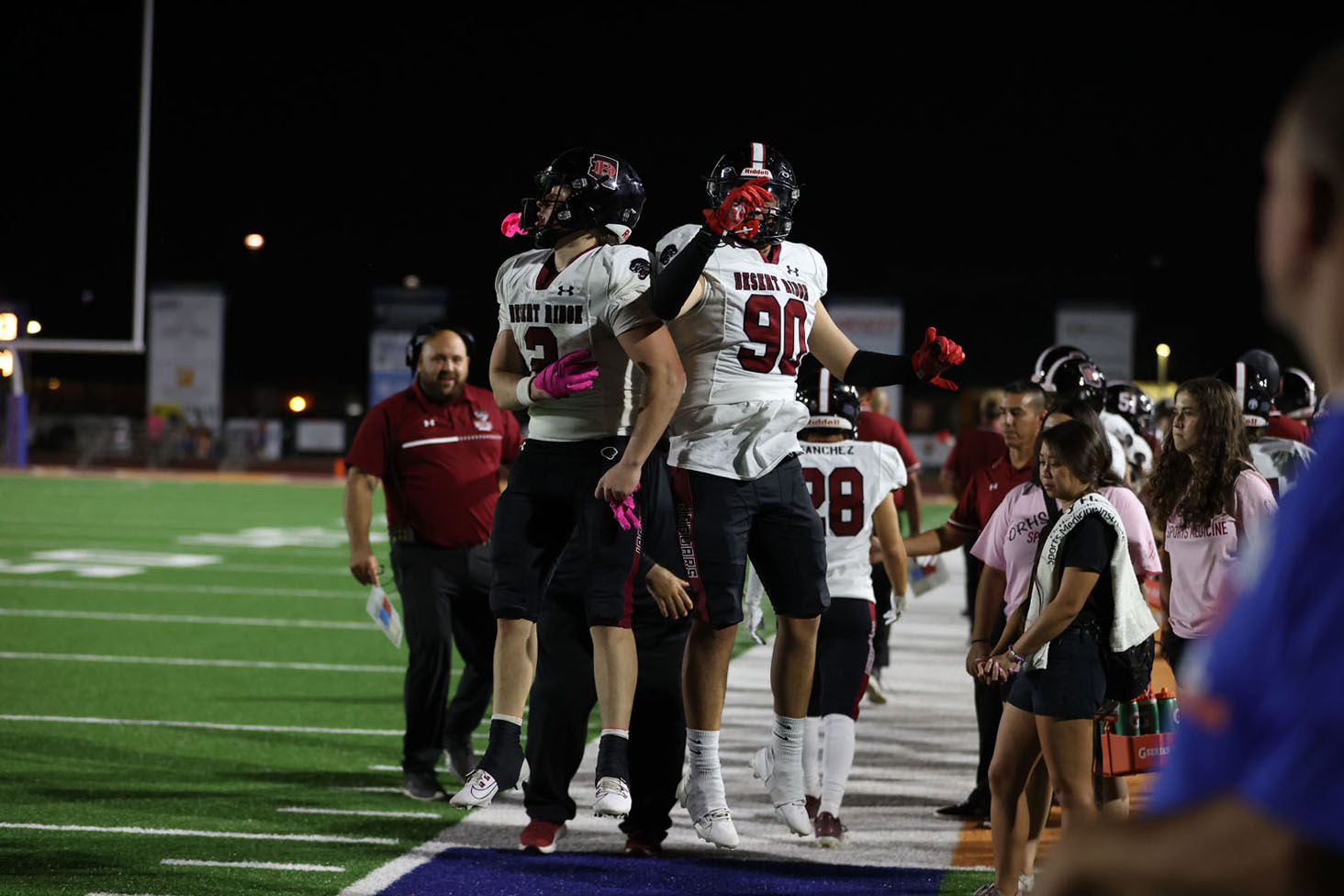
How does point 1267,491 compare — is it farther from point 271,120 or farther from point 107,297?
point 271,120

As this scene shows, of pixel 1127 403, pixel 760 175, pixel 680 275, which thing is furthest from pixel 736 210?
pixel 1127 403

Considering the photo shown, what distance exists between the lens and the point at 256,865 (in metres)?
5.96

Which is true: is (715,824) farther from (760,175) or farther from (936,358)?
(760,175)

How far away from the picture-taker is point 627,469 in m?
5.21

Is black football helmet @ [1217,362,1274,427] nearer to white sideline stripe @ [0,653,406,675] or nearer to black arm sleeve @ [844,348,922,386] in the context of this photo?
black arm sleeve @ [844,348,922,386]

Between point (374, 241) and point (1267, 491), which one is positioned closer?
point (1267, 491)

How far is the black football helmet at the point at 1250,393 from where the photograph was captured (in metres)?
7.34

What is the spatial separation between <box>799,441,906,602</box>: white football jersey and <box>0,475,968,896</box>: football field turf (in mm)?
2019

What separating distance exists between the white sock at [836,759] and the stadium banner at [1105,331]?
3779 cm

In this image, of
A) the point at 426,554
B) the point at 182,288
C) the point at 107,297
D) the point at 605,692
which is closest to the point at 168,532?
the point at 107,297

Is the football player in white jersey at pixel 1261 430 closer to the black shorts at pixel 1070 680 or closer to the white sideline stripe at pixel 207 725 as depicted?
the black shorts at pixel 1070 680

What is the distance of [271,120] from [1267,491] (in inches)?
1699

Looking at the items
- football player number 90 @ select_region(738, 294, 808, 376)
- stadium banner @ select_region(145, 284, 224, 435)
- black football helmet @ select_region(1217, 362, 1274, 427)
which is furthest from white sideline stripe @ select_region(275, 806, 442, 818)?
stadium banner @ select_region(145, 284, 224, 435)

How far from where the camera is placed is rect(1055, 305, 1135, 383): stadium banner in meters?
43.1
